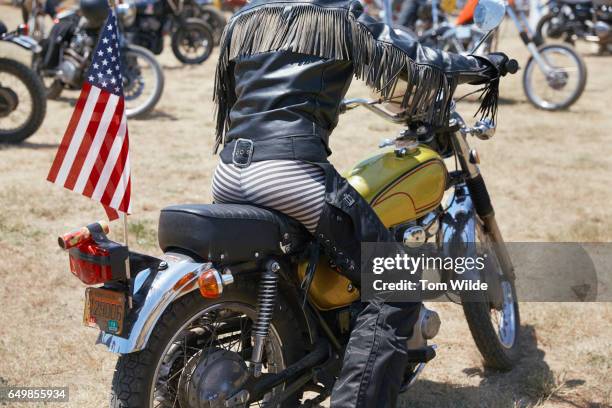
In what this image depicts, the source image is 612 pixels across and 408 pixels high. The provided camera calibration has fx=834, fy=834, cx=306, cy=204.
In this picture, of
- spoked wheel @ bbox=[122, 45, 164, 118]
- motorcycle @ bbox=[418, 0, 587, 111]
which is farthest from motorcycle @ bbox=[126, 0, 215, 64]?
motorcycle @ bbox=[418, 0, 587, 111]

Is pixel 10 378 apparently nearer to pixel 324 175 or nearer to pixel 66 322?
pixel 66 322

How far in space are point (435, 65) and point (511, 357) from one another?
174 centimetres

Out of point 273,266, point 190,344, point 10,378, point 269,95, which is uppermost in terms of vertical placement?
point 269,95

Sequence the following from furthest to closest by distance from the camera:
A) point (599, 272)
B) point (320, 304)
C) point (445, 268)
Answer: point (599, 272)
point (445, 268)
point (320, 304)

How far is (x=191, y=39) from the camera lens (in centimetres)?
1412

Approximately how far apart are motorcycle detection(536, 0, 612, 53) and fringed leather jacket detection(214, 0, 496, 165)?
1421 cm

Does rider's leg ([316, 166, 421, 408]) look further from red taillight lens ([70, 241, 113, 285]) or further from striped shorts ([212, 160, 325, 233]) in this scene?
red taillight lens ([70, 241, 113, 285])

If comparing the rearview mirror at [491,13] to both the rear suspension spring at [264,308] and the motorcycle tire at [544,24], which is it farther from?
the motorcycle tire at [544,24]

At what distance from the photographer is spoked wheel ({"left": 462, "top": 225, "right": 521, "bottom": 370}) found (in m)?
3.78

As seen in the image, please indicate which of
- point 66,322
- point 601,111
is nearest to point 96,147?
point 66,322

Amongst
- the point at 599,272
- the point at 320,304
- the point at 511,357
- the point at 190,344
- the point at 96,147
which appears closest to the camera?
the point at 96,147

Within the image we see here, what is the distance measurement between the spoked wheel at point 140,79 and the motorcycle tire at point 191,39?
4454 mm

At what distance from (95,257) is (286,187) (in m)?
0.69

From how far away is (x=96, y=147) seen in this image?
2633 millimetres
